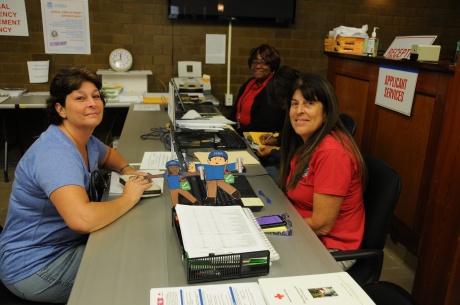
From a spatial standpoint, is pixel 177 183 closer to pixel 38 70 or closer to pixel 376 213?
pixel 376 213

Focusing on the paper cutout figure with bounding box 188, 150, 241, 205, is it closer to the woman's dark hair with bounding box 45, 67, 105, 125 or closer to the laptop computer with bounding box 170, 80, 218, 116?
the woman's dark hair with bounding box 45, 67, 105, 125

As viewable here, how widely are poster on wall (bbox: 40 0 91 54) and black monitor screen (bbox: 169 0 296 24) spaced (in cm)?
92

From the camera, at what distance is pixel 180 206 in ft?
4.44

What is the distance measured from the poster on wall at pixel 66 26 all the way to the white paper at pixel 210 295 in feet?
12.2

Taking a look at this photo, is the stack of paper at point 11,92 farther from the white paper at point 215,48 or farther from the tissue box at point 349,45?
the tissue box at point 349,45

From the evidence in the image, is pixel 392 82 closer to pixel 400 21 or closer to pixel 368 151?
pixel 368 151

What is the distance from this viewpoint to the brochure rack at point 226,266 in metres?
1.09

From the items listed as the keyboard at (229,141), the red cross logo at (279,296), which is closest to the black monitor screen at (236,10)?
the keyboard at (229,141)

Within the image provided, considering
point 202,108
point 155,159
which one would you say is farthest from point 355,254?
point 202,108

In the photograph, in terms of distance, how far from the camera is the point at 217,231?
122cm

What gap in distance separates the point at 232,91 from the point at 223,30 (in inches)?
27.1

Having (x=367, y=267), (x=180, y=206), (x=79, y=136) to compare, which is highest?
(x=79, y=136)

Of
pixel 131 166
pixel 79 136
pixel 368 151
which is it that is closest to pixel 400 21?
pixel 368 151

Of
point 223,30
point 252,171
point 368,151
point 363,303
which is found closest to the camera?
point 363,303
